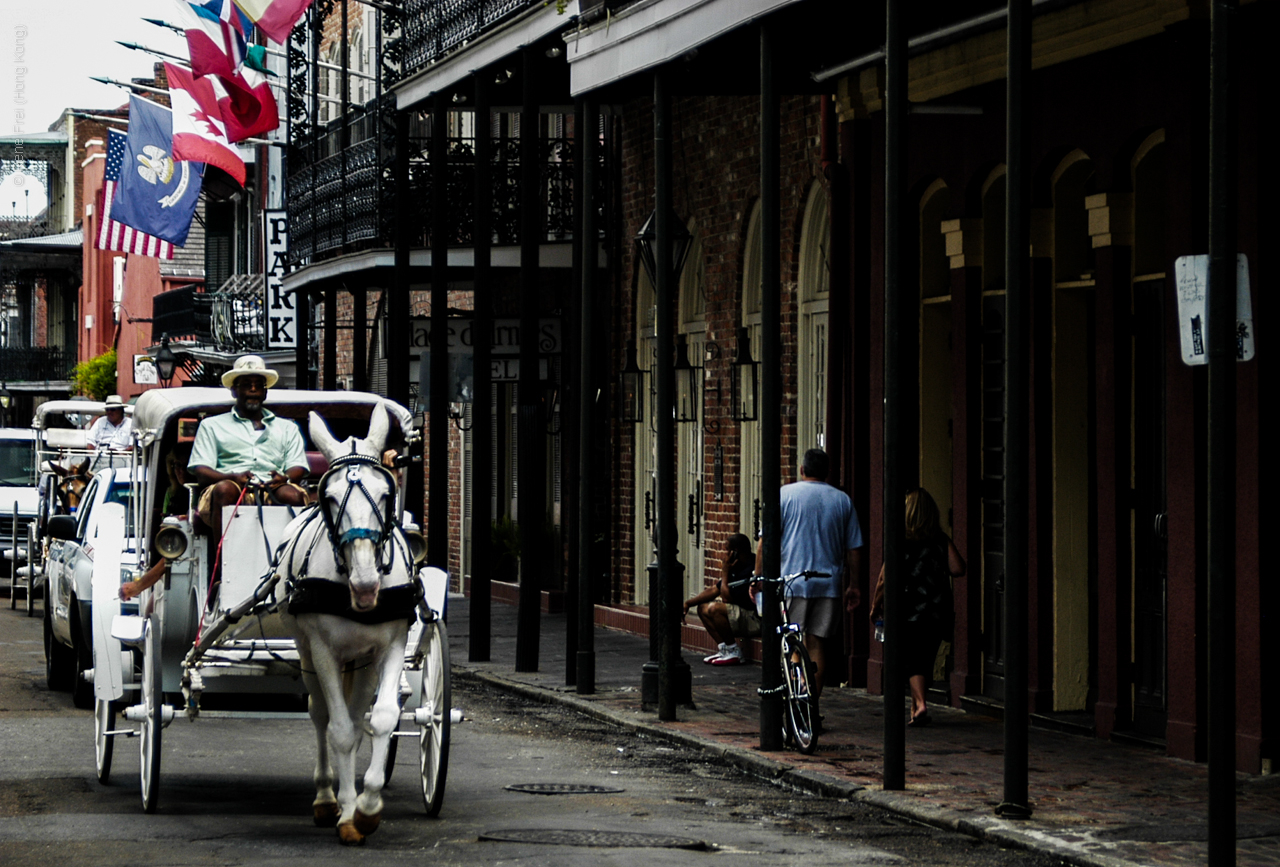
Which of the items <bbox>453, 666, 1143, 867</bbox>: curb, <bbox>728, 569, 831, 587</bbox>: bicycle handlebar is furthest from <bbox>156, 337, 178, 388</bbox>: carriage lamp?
<bbox>728, 569, 831, 587</bbox>: bicycle handlebar

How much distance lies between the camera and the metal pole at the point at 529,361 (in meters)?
17.5

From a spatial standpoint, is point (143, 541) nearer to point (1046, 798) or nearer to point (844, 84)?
point (1046, 798)

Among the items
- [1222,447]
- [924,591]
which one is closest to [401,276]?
[924,591]

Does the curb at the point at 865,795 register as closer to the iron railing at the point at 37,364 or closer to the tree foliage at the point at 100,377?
the tree foliage at the point at 100,377

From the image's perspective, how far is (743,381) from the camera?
19.1 metres

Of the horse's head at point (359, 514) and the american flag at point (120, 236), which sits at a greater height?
the american flag at point (120, 236)

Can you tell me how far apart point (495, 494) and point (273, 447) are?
16382mm

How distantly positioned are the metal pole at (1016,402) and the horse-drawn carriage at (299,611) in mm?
2555

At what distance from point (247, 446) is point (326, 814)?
204 cm

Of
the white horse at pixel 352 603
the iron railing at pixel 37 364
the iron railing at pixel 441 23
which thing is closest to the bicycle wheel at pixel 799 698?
the white horse at pixel 352 603

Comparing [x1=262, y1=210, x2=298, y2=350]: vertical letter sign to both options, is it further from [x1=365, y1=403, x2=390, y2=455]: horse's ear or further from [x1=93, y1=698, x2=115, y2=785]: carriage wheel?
[x1=365, y1=403, x2=390, y2=455]: horse's ear

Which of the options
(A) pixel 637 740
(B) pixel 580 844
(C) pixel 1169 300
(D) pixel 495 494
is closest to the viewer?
(B) pixel 580 844

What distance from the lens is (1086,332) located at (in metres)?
14.0

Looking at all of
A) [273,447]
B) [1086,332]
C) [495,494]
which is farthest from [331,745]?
[495,494]
